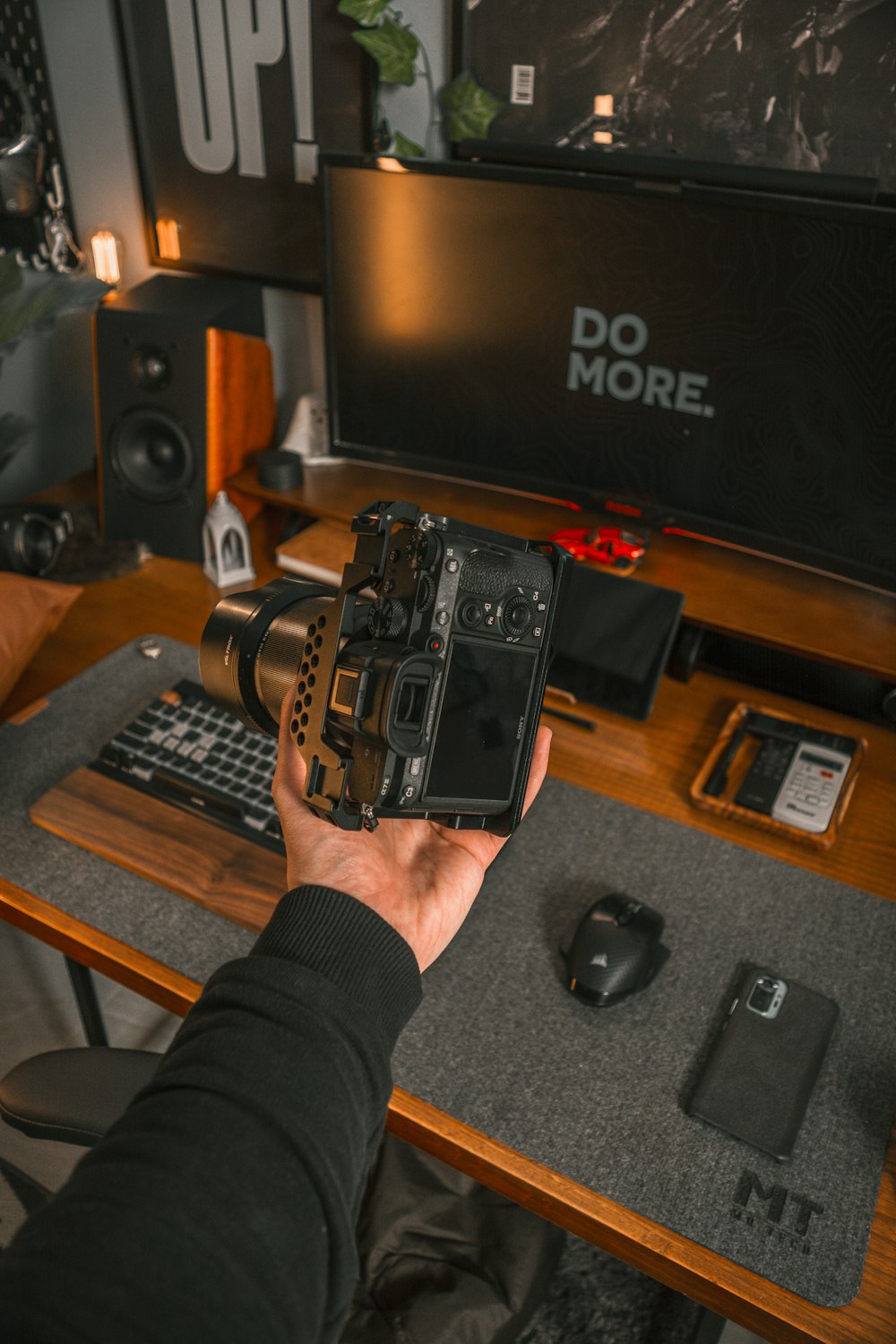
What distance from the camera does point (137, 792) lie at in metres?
1.01

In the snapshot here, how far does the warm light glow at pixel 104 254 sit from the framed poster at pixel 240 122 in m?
0.07

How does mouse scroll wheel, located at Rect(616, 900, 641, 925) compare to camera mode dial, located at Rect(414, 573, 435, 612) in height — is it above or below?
below

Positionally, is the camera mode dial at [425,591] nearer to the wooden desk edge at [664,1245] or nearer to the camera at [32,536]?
the wooden desk edge at [664,1245]

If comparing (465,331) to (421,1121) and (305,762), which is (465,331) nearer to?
(305,762)

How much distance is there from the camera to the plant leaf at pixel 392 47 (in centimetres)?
121

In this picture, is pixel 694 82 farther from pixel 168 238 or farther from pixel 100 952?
pixel 100 952

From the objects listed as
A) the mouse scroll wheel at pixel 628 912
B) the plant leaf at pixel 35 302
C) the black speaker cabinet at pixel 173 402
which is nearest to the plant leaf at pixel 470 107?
the black speaker cabinet at pixel 173 402

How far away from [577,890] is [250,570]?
72 cm

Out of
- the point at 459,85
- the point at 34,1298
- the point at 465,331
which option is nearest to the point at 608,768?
the point at 465,331

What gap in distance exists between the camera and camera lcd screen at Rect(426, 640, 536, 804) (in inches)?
26.5

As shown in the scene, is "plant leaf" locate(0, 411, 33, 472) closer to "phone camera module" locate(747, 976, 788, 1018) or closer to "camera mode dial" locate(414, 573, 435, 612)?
"camera mode dial" locate(414, 573, 435, 612)

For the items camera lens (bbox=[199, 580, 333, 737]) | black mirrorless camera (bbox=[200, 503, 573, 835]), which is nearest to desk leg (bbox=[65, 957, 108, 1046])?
camera lens (bbox=[199, 580, 333, 737])

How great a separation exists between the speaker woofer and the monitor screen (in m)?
0.24

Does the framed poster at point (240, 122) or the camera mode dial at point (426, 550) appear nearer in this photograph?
the camera mode dial at point (426, 550)
